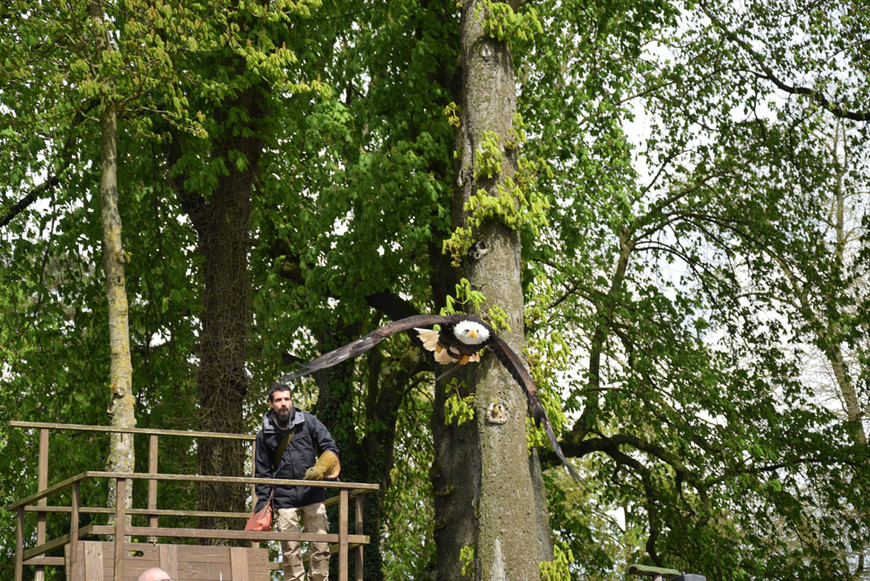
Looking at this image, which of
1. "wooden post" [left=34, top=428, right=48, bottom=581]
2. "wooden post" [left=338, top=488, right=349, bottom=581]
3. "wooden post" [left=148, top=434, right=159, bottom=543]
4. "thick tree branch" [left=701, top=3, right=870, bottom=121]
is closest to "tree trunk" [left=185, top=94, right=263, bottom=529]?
"wooden post" [left=148, top=434, right=159, bottom=543]

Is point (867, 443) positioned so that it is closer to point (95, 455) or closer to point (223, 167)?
point (223, 167)

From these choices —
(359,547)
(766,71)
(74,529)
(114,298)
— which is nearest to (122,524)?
(74,529)

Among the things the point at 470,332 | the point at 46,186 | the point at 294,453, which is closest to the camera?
the point at 294,453

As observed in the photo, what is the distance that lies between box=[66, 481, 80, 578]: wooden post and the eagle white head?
3595 mm

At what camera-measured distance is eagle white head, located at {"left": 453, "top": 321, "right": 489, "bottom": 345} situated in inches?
396

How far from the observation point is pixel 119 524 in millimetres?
8359

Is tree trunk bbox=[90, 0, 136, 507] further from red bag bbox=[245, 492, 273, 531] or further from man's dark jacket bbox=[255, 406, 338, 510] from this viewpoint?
red bag bbox=[245, 492, 273, 531]

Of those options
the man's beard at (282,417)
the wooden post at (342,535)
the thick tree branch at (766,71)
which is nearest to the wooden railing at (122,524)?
the wooden post at (342,535)

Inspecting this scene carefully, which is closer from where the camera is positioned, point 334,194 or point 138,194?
point 334,194

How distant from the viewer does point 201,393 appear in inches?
603

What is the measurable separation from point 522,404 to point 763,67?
13.3 metres

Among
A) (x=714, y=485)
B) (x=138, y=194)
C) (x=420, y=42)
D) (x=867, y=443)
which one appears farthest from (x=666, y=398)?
(x=138, y=194)

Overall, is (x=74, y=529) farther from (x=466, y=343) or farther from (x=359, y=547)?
(x=466, y=343)

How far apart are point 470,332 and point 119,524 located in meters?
3.54
